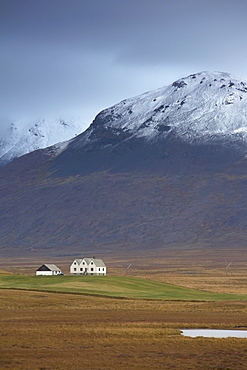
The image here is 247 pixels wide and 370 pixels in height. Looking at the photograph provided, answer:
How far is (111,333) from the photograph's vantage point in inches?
1927

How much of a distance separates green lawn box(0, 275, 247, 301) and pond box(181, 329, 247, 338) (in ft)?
114

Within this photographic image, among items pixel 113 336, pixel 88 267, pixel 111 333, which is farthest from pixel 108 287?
pixel 113 336

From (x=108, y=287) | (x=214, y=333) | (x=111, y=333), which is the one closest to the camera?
(x=111, y=333)

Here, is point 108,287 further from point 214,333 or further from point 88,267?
point 214,333

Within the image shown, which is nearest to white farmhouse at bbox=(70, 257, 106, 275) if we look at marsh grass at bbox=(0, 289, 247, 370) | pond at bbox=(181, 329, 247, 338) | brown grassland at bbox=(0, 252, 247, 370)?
brown grassland at bbox=(0, 252, 247, 370)

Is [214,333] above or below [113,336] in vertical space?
below

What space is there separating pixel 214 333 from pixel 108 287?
47599mm

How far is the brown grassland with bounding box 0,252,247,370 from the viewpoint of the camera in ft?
123

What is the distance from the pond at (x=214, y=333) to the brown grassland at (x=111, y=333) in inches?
42.7

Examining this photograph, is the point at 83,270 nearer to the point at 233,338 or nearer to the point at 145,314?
the point at 145,314

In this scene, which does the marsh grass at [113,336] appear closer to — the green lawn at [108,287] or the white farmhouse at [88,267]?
the green lawn at [108,287]

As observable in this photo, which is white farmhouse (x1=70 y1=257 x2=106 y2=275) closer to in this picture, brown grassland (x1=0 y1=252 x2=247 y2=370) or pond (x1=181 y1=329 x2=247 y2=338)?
brown grassland (x1=0 y1=252 x2=247 y2=370)

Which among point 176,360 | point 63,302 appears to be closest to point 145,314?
point 63,302

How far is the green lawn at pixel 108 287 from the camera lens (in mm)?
90062
